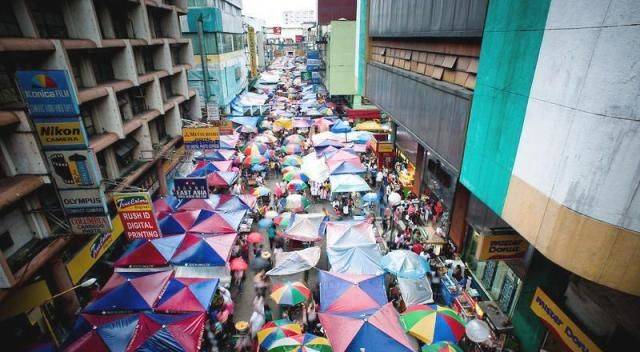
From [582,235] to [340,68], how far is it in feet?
115

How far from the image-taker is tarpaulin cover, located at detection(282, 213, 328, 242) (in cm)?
1375

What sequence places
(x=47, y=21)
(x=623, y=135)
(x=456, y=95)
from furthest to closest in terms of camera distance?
(x=47, y=21)
(x=456, y=95)
(x=623, y=135)

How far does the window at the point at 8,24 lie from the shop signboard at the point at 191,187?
669 cm

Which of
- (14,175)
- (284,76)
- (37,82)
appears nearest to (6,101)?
(37,82)

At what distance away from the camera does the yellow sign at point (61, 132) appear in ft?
28.0

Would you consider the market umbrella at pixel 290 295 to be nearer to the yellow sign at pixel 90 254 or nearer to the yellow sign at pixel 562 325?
the yellow sign at pixel 90 254

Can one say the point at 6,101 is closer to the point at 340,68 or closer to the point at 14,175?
the point at 14,175

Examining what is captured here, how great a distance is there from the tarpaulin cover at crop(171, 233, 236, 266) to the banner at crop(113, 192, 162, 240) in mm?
1699

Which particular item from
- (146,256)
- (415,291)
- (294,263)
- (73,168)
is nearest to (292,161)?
(294,263)

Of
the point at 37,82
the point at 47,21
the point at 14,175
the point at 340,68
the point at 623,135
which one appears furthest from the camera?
the point at 340,68

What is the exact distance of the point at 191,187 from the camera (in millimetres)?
14008

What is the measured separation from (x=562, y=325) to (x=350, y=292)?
523 cm

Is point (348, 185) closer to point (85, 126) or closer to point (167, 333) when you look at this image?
point (167, 333)

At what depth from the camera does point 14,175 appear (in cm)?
862
